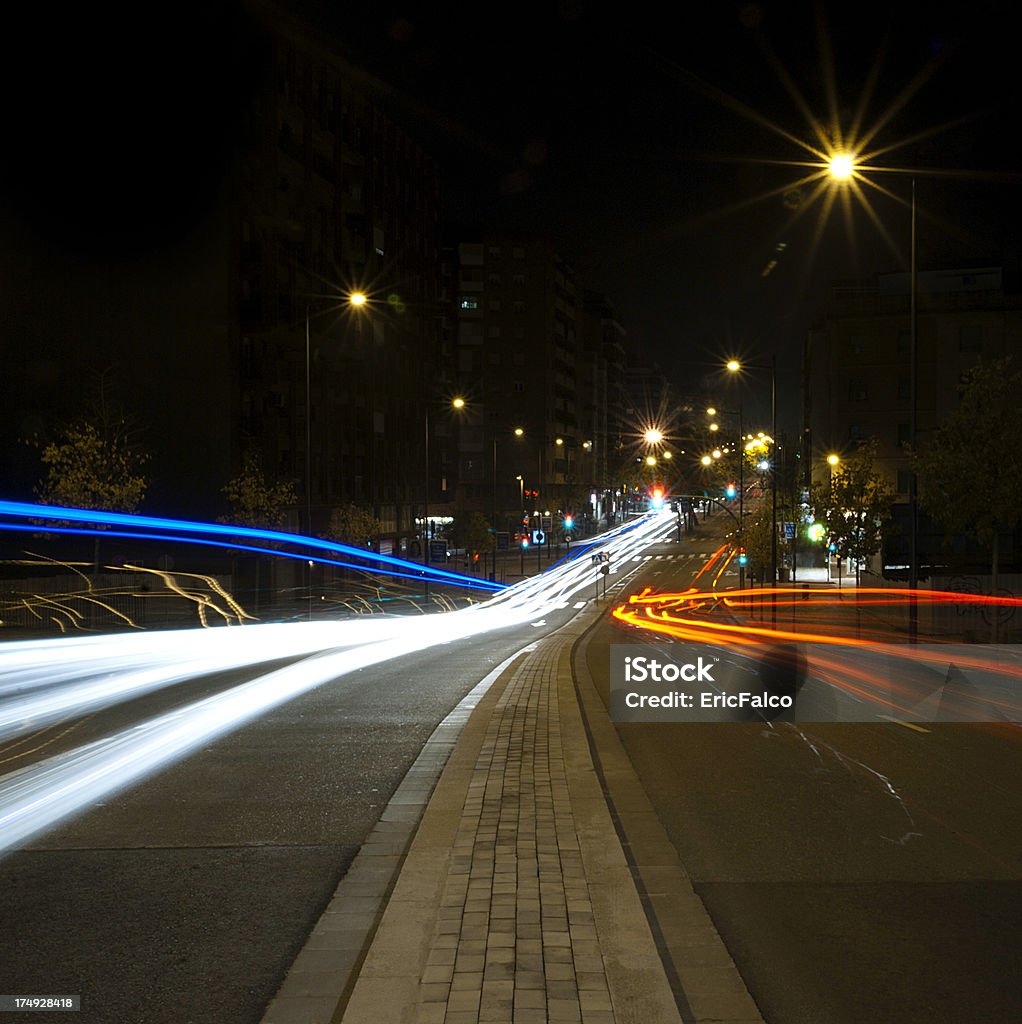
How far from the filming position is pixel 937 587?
4069cm

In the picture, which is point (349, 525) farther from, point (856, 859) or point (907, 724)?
point (856, 859)

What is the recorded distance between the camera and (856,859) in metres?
7.71

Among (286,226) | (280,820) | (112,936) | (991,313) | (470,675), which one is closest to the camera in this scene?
(112,936)

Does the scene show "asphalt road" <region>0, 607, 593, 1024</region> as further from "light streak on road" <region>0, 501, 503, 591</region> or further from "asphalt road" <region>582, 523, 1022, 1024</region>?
"light streak on road" <region>0, 501, 503, 591</region>

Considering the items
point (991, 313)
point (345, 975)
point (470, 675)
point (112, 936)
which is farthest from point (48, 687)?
point (991, 313)

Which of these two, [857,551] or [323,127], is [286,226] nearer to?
[323,127]

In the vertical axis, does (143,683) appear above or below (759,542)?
below

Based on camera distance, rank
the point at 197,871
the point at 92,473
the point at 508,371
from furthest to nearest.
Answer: the point at 508,371 < the point at 92,473 < the point at 197,871

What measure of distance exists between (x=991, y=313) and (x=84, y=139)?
153ft

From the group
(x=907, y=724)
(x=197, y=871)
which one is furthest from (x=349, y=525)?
(x=197, y=871)

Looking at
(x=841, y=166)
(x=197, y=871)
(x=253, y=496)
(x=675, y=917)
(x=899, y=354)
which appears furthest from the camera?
(x=899, y=354)

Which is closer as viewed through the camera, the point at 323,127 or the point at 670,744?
the point at 670,744

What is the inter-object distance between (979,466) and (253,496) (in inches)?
1173

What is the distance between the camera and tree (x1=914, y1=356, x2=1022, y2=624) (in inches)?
1118
